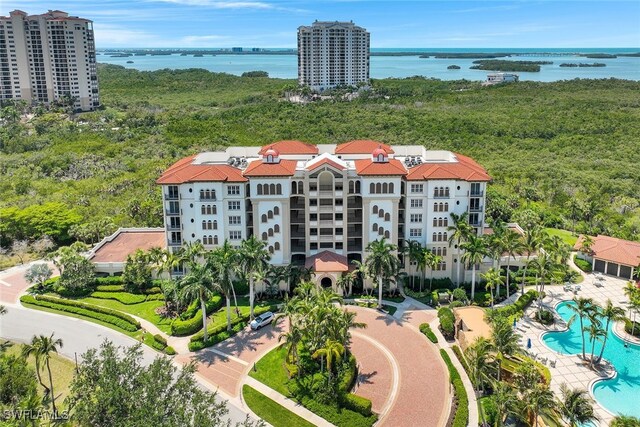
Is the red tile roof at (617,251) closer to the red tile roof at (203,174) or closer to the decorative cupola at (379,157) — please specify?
the decorative cupola at (379,157)

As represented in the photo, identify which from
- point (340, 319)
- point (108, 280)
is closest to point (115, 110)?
point (108, 280)

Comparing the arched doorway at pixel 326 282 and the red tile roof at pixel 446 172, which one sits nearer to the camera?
the arched doorway at pixel 326 282

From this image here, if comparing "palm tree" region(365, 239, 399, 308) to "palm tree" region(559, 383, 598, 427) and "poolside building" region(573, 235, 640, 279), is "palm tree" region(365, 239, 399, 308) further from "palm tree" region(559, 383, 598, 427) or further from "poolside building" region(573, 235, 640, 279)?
"poolside building" region(573, 235, 640, 279)

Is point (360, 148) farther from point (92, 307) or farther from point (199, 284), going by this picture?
point (92, 307)

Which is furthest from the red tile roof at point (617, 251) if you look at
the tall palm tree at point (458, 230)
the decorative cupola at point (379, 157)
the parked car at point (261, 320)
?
the parked car at point (261, 320)

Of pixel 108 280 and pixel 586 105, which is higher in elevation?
pixel 586 105

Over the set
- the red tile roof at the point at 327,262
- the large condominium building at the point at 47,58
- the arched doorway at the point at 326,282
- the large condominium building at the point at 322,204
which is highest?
the large condominium building at the point at 47,58

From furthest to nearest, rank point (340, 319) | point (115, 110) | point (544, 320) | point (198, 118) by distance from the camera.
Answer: point (115, 110) → point (198, 118) → point (544, 320) → point (340, 319)

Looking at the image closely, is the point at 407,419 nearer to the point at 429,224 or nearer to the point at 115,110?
the point at 429,224
